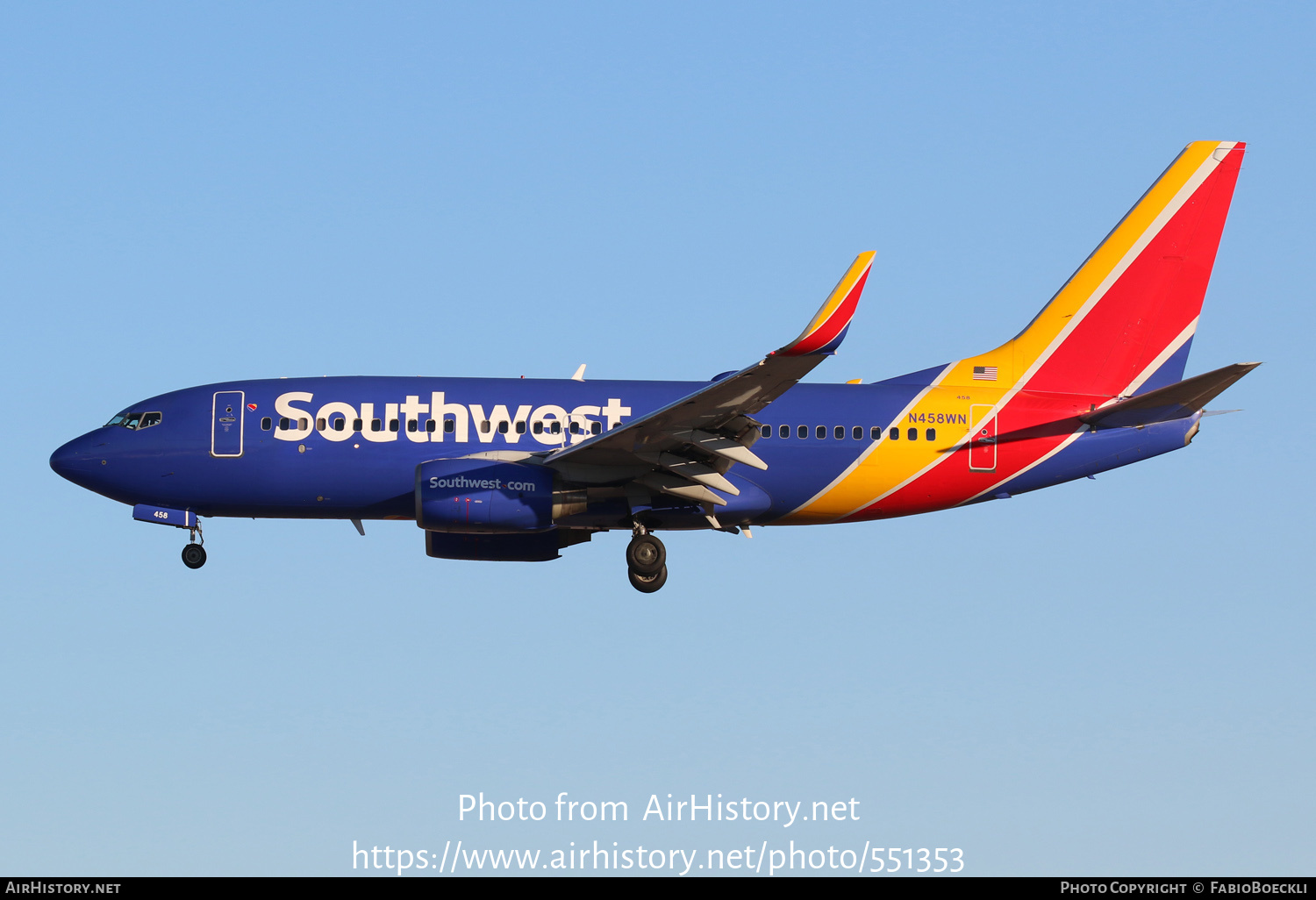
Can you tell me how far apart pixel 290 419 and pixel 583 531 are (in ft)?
23.6

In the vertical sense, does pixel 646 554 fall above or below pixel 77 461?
below

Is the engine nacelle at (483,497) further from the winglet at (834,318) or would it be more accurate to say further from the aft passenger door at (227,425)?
the winglet at (834,318)

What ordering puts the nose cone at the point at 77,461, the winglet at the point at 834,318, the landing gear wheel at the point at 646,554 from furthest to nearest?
the nose cone at the point at 77,461 → the landing gear wheel at the point at 646,554 → the winglet at the point at 834,318

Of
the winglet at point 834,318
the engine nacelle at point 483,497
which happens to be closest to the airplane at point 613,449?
the engine nacelle at point 483,497

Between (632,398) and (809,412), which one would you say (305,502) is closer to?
(632,398)

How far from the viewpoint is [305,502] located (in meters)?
35.8

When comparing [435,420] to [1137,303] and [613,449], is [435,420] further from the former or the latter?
[1137,303]

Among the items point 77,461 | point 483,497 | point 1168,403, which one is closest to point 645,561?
point 483,497

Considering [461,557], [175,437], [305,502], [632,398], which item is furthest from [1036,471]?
[175,437]

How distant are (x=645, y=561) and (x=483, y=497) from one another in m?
4.02

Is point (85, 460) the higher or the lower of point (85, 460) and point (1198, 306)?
the lower

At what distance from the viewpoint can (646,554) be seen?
118 ft

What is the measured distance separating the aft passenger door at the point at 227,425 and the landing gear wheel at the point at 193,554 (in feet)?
7.82

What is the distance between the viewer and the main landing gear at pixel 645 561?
3588cm
